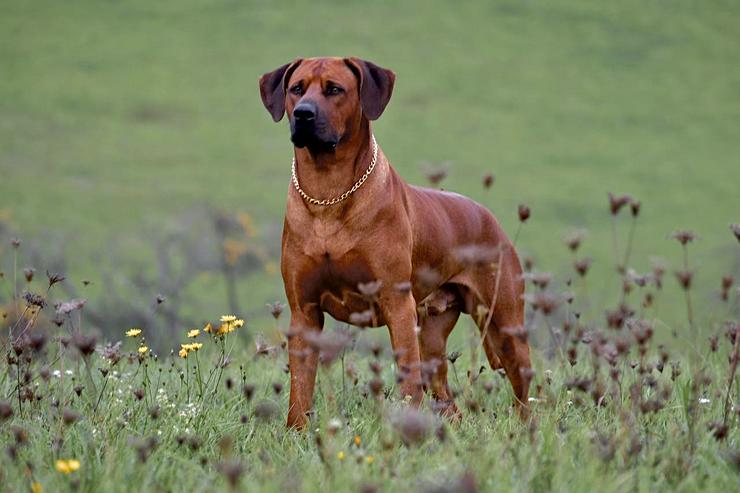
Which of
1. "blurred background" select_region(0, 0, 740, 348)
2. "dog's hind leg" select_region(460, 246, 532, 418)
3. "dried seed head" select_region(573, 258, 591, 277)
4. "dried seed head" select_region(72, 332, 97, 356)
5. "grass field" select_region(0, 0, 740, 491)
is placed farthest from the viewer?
"blurred background" select_region(0, 0, 740, 348)

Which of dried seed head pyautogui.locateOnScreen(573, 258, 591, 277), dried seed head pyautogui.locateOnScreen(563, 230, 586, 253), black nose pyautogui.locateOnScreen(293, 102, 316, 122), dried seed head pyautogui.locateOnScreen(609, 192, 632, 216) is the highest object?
black nose pyautogui.locateOnScreen(293, 102, 316, 122)

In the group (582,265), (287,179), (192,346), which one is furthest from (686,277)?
(287,179)

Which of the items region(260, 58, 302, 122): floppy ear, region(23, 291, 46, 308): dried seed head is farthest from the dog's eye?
region(23, 291, 46, 308): dried seed head

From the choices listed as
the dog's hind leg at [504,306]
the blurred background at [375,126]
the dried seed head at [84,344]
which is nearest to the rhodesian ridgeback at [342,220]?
the dog's hind leg at [504,306]

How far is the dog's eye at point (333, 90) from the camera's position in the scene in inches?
198

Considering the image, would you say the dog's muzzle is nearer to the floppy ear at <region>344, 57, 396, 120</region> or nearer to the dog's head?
the dog's head

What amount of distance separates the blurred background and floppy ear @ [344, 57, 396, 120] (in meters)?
18.4

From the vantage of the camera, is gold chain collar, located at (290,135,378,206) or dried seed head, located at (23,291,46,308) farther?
gold chain collar, located at (290,135,378,206)

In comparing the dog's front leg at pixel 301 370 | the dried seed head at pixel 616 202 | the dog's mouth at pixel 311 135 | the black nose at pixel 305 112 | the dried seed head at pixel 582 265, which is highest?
the black nose at pixel 305 112

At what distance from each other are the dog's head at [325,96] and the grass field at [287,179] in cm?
67

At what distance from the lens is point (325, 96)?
16.5 ft

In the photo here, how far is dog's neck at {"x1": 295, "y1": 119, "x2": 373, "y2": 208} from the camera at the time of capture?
5125mm

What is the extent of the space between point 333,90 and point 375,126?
140 ft

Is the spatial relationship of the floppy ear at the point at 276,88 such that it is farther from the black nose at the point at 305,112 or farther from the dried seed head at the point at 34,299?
the dried seed head at the point at 34,299
